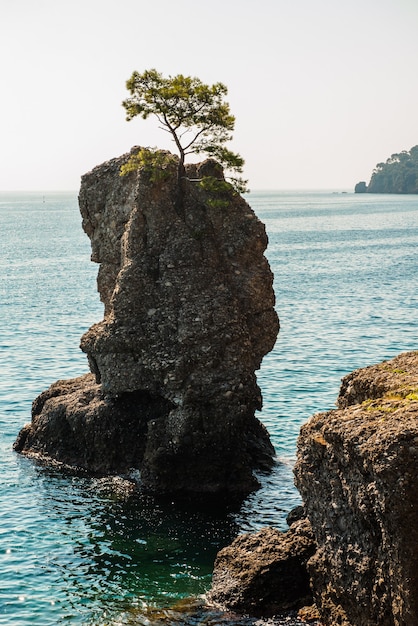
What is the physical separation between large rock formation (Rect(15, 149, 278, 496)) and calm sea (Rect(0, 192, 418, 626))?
1760mm

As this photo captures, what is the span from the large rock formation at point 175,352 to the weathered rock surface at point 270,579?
9.11 m

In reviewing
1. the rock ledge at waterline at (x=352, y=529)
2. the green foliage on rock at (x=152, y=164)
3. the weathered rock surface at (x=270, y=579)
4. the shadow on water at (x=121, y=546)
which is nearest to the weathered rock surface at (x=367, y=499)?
the rock ledge at waterline at (x=352, y=529)

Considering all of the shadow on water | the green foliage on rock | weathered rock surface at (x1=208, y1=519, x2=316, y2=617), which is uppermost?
the green foliage on rock

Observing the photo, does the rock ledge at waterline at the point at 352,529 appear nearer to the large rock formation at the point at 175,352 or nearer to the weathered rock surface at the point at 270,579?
the weathered rock surface at the point at 270,579

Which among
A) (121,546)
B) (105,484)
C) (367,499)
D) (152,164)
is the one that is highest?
(152,164)

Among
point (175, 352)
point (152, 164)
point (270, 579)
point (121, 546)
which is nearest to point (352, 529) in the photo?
point (270, 579)

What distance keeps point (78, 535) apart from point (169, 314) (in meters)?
10.7

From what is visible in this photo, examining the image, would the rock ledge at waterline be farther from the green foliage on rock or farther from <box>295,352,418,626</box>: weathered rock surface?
the green foliage on rock

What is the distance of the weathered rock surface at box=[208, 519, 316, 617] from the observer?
85.9 feet

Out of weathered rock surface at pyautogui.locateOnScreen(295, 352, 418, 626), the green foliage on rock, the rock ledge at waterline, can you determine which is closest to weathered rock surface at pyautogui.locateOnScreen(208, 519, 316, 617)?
the rock ledge at waterline

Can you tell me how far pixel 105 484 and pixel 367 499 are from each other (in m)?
18.2

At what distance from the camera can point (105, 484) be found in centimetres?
3753

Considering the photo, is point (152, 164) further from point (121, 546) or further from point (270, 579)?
point (270, 579)

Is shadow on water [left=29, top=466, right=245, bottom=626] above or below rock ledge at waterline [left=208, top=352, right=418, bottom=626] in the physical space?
below
